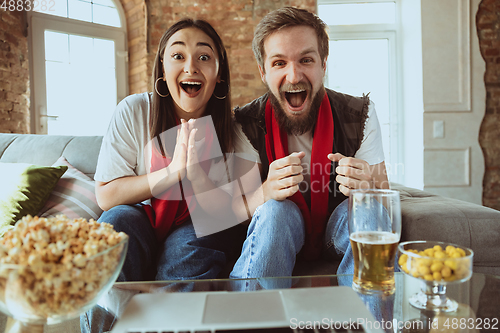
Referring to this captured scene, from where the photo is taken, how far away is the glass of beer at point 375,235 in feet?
2.15

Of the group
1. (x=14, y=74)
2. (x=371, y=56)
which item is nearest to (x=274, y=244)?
(x=14, y=74)

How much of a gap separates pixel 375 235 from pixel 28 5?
11.5ft

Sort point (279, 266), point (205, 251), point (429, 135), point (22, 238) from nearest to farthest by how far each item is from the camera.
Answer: point (22, 238) → point (279, 266) → point (205, 251) → point (429, 135)

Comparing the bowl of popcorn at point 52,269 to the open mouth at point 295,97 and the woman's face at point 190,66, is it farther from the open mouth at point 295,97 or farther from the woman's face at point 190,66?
the open mouth at point 295,97

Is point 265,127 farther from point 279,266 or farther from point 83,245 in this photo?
point 83,245

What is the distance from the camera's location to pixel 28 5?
9.87 ft

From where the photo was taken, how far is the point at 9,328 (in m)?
0.53

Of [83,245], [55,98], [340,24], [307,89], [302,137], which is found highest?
[340,24]

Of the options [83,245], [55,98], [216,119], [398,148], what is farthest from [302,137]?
[55,98]

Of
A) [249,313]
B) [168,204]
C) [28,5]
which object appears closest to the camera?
[249,313]

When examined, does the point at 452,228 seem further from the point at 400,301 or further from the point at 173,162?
the point at 173,162

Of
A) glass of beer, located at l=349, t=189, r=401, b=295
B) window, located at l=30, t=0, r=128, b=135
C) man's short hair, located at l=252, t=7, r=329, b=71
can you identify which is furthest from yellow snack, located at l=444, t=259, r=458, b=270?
window, located at l=30, t=0, r=128, b=135

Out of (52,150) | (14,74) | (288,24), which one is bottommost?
(52,150)

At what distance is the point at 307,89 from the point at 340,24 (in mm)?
2639
